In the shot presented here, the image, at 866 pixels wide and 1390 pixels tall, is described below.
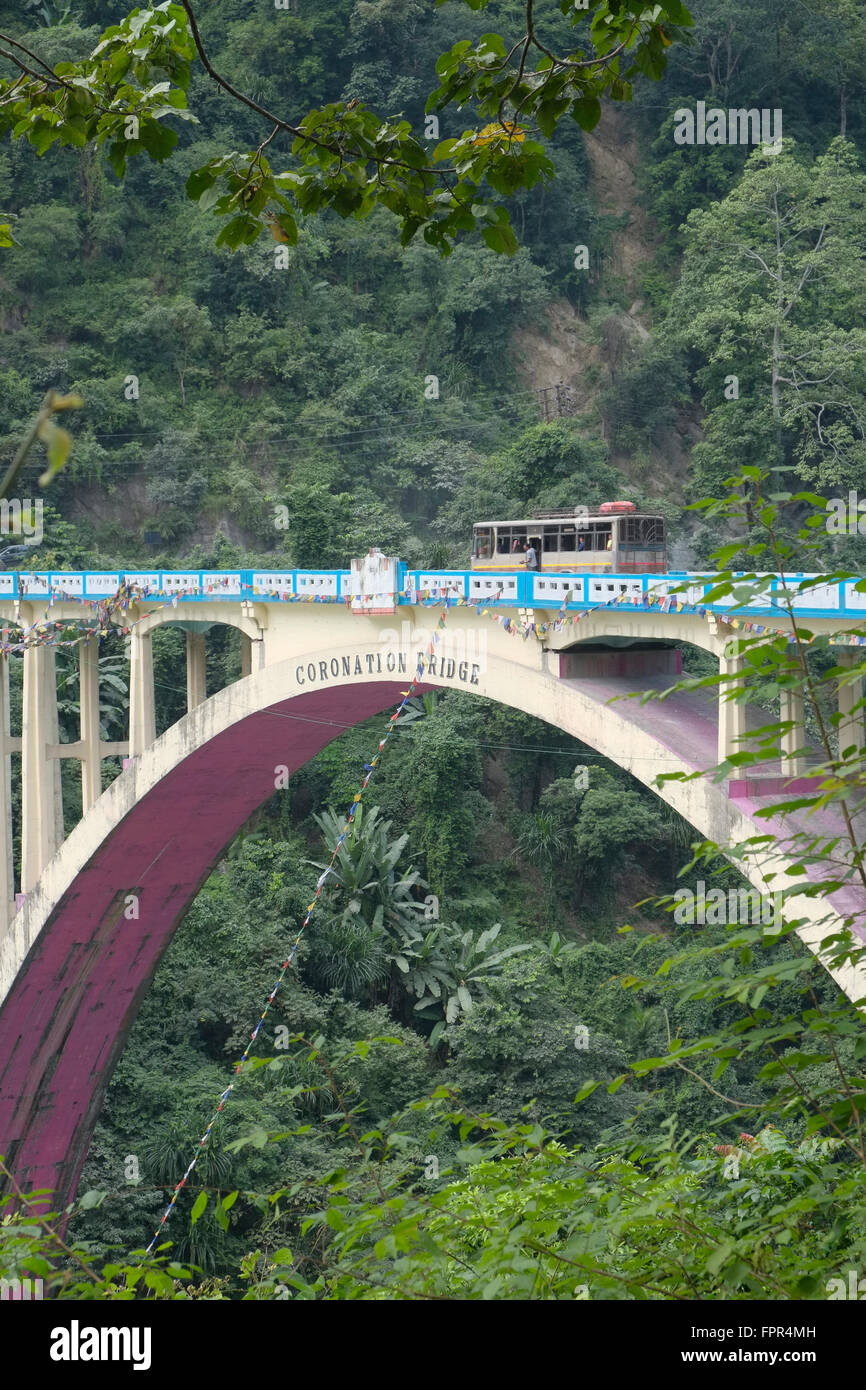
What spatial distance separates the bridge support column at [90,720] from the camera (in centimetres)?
1911

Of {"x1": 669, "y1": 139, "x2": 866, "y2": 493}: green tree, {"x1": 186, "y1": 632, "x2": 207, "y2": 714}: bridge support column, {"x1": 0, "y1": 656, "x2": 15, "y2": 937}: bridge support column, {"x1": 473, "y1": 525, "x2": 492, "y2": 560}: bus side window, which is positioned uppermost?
{"x1": 669, "y1": 139, "x2": 866, "y2": 493}: green tree

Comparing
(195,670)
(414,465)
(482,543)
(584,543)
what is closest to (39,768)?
(195,670)

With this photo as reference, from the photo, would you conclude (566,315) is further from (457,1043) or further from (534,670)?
(534,670)

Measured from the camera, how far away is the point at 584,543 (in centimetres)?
1641

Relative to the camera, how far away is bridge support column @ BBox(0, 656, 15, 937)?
19.6 meters

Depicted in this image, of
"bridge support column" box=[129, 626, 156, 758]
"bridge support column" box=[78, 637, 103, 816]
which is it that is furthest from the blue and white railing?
"bridge support column" box=[78, 637, 103, 816]

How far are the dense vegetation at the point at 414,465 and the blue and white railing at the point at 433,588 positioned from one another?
12.5 feet

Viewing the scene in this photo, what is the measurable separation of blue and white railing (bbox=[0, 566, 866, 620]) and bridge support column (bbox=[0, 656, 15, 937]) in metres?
1.38

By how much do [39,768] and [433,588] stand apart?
6863mm

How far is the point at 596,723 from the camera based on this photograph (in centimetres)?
1309

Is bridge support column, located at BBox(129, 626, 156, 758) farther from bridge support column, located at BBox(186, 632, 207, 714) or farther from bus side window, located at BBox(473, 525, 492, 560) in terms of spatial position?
bus side window, located at BBox(473, 525, 492, 560)

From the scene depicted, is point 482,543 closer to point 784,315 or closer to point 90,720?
point 90,720

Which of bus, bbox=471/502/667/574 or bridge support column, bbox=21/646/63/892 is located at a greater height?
bus, bbox=471/502/667/574
